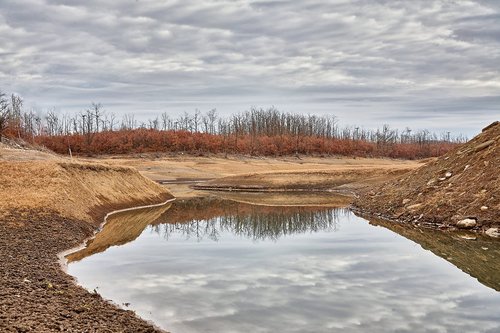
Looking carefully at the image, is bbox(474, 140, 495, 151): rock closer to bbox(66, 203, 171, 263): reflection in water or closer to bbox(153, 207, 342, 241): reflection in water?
bbox(153, 207, 342, 241): reflection in water

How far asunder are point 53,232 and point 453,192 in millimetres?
21211

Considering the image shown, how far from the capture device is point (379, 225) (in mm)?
29781

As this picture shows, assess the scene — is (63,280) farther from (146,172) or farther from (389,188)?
(146,172)

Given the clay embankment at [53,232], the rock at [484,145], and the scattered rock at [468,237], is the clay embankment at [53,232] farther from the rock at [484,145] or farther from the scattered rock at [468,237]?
the rock at [484,145]

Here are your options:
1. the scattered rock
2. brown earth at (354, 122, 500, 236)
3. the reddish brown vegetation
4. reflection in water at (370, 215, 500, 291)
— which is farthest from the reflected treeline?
the reddish brown vegetation

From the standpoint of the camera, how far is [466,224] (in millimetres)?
25219

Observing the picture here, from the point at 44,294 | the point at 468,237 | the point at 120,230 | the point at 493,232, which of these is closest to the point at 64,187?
the point at 120,230

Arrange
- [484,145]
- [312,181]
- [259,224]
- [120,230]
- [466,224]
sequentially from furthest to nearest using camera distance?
[312,181]
[484,145]
[259,224]
[120,230]
[466,224]

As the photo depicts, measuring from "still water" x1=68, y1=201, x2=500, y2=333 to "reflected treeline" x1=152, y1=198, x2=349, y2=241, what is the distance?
0.44 m

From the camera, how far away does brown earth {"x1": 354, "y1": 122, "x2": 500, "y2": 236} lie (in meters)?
26.0

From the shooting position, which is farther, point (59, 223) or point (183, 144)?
point (183, 144)

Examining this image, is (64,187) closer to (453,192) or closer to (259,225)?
(259,225)

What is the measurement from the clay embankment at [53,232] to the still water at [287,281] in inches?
36.6

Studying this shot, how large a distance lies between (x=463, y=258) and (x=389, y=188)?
20.6m
